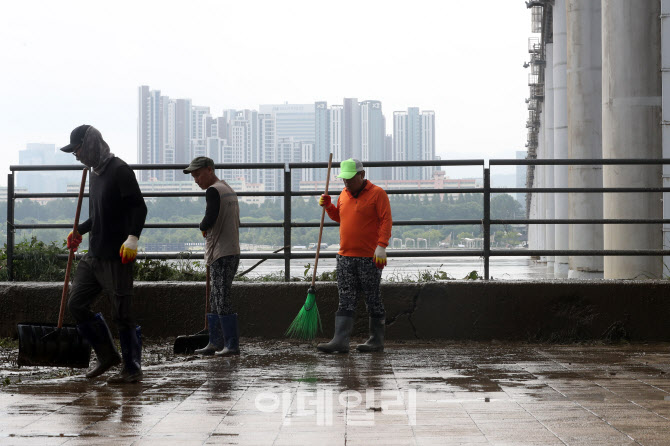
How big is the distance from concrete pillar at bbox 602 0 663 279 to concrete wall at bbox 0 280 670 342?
16.2ft

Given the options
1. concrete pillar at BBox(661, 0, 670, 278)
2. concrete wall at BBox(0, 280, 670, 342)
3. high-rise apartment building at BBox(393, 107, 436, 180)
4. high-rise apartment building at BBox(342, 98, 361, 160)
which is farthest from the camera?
high-rise apartment building at BBox(393, 107, 436, 180)

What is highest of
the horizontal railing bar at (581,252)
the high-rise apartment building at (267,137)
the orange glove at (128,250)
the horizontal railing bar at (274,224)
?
the high-rise apartment building at (267,137)

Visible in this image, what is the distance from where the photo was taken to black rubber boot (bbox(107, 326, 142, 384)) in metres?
6.68

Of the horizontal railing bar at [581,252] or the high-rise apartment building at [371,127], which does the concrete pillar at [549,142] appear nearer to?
the horizontal railing bar at [581,252]

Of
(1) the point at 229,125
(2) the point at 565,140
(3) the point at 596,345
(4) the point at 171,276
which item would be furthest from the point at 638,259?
(1) the point at 229,125

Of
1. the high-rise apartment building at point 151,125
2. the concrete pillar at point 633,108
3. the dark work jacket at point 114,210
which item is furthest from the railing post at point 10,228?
the high-rise apartment building at point 151,125

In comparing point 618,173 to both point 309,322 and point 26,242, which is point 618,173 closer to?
point 309,322

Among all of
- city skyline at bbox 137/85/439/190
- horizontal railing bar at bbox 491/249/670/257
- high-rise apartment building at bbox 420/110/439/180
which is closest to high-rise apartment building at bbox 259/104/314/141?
city skyline at bbox 137/85/439/190

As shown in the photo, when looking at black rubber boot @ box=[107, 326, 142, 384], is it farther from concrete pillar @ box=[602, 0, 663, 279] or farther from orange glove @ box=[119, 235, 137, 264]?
concrete pillar @ box=[602, 0, 663, 279]

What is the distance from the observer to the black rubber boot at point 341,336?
856 centimetres

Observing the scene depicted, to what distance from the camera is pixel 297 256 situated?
993cm

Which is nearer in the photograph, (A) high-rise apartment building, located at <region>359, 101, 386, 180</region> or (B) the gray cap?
(B) the gray cap

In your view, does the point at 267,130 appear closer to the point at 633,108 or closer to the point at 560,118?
the point at 560,118

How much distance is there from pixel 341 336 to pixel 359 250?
2.77 feet
